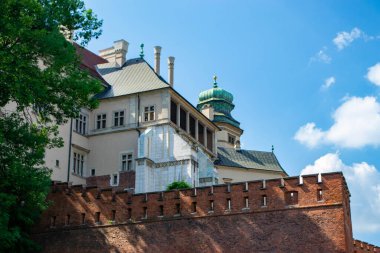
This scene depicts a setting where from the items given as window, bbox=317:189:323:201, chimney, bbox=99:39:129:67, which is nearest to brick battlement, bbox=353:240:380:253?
window, bbox=317:189:323:201

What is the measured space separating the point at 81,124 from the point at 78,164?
2.65 metres

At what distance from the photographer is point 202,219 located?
2805 centimetres

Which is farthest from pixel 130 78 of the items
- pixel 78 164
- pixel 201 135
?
pixel 201 135

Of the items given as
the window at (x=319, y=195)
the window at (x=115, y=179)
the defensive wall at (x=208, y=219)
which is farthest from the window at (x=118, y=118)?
the window at (x=319, y=195)

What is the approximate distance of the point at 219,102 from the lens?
70625 millimetres

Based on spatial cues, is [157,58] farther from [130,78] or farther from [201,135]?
[201,135]

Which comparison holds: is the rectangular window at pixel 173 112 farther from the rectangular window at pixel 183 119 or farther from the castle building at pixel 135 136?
the rectangular window at pixel 183 119

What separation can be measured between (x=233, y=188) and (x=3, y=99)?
971cm

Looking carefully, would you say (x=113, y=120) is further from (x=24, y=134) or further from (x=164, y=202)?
(x=24, y=134)

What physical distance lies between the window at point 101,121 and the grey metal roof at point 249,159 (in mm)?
15014

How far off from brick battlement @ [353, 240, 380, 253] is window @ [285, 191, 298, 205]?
8614 millimetres

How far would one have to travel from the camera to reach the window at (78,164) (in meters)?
41.4

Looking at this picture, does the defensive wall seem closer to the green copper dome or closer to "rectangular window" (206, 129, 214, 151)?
"rectangular window" (206, 129, 214, 151)

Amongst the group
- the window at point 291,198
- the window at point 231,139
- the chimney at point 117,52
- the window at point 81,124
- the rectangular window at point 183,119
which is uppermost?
the chimney at point 117,52
